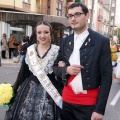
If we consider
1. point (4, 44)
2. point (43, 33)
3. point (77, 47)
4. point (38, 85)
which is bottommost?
point (4, 44)

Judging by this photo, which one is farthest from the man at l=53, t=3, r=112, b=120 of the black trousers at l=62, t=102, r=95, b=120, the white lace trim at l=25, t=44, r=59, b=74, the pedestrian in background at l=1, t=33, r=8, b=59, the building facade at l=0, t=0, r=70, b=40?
the pedestrian in background at l=1, t=33, r=8, b=59

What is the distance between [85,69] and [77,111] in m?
0.38

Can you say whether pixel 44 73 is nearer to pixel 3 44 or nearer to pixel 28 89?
pixel 28 89

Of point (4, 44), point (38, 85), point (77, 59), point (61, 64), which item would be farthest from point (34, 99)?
point (4, 44)

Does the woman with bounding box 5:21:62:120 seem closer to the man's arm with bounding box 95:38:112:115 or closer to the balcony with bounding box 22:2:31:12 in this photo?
the man's arm with bounding box 95:38:112:115

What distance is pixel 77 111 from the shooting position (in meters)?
2.44

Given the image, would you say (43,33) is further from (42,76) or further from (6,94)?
(6,94)

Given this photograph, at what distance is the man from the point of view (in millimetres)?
2289

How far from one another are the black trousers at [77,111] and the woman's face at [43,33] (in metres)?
0.90

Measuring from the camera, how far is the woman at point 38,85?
10.1ft

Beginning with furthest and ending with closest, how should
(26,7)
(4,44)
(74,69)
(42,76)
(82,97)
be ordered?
(26,7) < (4,44) < (42,76) < (82,97) < (74,69)

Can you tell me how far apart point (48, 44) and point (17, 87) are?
2.01 feet

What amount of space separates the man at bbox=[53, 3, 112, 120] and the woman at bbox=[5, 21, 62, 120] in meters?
0.60

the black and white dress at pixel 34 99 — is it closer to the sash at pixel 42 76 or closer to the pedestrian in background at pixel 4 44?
the sash at pixel 42 76
